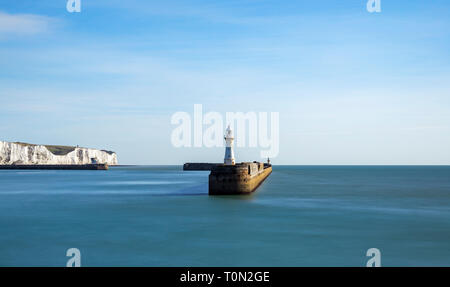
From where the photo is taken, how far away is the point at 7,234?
16297 mm

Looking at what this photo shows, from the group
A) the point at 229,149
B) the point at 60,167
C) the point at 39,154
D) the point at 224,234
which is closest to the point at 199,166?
the point at 60,167

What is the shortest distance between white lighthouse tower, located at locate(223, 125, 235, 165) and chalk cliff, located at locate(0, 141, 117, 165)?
11358cm

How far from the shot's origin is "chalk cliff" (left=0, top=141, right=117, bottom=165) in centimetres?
13438

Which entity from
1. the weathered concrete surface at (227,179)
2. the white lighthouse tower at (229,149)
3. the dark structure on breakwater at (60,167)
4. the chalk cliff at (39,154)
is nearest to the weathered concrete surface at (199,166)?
the dark structure on breakwater at (60,167)

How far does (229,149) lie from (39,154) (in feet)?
394

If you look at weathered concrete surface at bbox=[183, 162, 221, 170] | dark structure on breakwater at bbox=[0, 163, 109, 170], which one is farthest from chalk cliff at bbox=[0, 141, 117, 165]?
weathered concrete surface at bbox=[183, 162, 221, 170]

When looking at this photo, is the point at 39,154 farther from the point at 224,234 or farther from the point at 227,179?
the point at 224,234

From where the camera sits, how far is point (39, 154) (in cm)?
14375

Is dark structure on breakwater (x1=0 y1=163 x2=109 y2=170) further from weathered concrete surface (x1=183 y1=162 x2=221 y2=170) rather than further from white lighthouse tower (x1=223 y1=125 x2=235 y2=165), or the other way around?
white lighthouse tower (x1=223 y1=125 x2=235 y2=165)

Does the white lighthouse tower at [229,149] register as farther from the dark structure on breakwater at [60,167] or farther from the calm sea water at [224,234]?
the dark structure on breakwater at [60,167]

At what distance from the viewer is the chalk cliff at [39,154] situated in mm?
134375

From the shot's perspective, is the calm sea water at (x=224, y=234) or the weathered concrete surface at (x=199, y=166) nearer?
the calm sea water at (x=224, y=234)

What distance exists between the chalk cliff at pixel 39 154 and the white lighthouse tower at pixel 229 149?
373 feet
